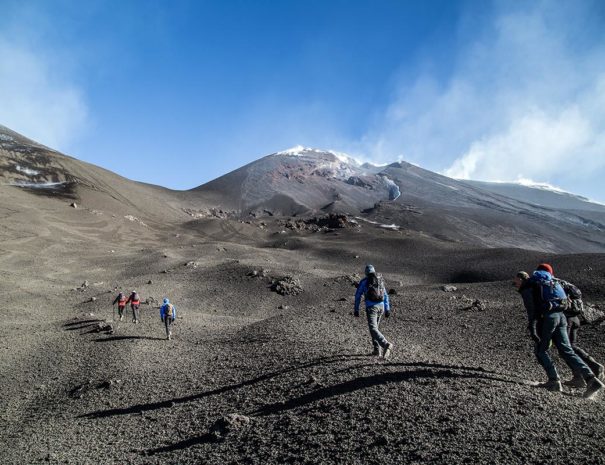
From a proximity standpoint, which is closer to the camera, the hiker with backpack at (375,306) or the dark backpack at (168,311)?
the hiker with backpack at (375,306)

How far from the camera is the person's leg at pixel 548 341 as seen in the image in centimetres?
697

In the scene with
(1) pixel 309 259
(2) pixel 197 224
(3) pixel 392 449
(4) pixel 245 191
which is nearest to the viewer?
(3) pixel 392 449

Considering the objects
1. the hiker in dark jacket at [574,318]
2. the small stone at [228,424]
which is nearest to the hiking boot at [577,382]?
the hiker in dark jacket at [574,318]

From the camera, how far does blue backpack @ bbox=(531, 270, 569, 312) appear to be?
695 cm

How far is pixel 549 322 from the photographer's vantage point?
6984 millimetres

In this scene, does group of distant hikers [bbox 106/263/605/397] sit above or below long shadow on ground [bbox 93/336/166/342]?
above

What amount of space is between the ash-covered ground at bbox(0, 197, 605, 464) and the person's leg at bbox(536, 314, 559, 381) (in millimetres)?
407

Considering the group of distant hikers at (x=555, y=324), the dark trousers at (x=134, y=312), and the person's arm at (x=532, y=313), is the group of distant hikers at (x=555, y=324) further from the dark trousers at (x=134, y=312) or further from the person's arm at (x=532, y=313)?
the dark trousers at (x=134, y=312)

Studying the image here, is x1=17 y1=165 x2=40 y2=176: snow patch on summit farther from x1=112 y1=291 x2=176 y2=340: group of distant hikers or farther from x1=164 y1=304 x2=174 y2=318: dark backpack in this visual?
x1=164 y1=304 x2=174 y2=318: dark backpack

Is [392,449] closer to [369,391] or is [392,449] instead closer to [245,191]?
[369,391]

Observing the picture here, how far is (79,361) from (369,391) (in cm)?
1102

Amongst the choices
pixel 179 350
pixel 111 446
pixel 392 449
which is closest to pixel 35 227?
pixel 179 350

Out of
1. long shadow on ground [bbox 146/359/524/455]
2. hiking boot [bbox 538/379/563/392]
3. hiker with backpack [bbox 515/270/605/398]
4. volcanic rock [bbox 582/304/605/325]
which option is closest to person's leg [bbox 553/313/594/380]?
hiker with backpack [bbox 515/270/605/398]

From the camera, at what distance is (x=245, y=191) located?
140m
